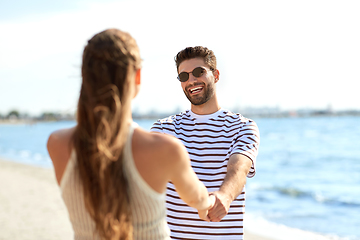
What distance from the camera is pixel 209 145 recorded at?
7.93 ft

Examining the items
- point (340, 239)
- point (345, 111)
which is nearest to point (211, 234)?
point (340, 239)

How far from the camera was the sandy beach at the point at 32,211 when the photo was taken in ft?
24.5

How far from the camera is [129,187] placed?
1.36 m

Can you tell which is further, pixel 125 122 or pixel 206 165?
pixel 206 165

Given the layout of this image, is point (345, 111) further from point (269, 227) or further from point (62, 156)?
point (62, 156)

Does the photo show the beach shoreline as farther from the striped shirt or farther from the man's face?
the man's face

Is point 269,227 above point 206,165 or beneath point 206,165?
beneath

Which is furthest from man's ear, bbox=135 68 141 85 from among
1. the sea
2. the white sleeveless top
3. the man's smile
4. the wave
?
the wave

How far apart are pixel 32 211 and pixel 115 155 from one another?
8.69 meters

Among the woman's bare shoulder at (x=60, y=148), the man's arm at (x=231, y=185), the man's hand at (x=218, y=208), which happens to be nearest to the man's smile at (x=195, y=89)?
the man's arm at (x=231, y=185)

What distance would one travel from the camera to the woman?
133cm

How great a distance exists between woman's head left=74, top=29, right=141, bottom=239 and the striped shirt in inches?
41.4

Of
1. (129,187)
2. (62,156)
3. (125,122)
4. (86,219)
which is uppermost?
(125,122)

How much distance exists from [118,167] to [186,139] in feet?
3.92
